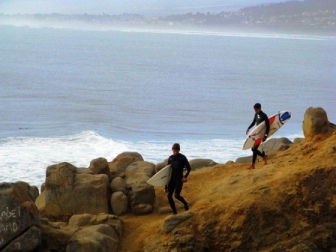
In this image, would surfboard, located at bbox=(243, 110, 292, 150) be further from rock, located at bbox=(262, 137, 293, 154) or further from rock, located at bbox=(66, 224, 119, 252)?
rock, located at bbox=(66, 224, 119, 252)

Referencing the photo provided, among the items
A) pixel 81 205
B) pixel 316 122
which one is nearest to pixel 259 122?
pixel 316 122

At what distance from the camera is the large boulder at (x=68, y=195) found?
16.5 metres

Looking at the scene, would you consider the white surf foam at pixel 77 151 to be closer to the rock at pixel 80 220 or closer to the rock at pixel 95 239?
the rock at pixel 80 220

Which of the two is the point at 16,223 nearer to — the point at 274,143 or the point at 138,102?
the point at 274,143

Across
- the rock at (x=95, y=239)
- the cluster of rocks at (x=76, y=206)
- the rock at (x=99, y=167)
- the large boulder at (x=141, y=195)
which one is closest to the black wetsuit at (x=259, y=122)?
the cluster of rocks at (x=76, y=206)

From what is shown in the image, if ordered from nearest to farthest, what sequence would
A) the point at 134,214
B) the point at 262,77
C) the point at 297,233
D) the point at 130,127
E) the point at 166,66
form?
the point at 297,233 → the point at 134,214 → the point at 130,127 → the point at 262,77 → the point at 166,66

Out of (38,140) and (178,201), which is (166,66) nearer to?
(38,140)

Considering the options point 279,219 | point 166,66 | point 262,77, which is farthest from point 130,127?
point 166,66

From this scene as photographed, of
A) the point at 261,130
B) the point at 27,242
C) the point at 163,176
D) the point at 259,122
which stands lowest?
the point at 27,242

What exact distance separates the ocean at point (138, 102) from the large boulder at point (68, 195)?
424 inches

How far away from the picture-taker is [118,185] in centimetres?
1711

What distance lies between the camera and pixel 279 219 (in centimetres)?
1431

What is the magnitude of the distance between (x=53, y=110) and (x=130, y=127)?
28.1 ft

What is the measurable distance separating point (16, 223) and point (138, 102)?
42.2 meters
